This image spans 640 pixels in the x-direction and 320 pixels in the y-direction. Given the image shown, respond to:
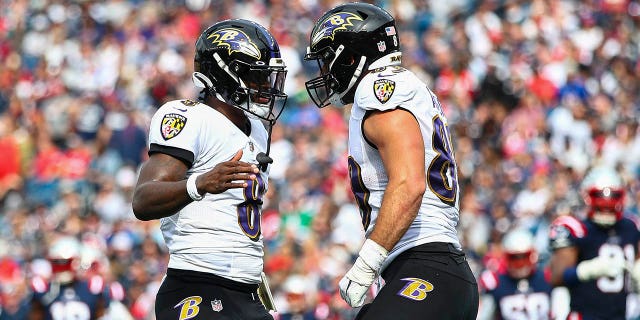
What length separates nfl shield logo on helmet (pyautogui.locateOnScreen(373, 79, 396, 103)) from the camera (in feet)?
15.9

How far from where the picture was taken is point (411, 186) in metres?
4.69

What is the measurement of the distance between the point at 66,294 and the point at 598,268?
417 centimetres

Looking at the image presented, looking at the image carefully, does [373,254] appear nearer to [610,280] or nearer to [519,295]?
[610,280]

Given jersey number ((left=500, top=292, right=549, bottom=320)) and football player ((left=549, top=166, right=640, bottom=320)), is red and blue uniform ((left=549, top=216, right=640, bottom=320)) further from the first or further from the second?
jersey number ((left=500, top=292, right=549, bottom=320))

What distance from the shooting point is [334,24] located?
524 cm

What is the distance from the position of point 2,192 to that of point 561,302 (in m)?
8.85

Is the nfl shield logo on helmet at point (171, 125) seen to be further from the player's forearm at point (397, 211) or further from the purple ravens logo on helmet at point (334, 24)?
the player's forearm at point (397, 211)

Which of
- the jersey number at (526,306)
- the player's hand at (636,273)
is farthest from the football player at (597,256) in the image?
the jersey number at (526,306)

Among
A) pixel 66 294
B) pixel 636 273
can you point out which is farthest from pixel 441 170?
pixel 66 294

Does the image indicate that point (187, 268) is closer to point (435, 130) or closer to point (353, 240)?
point (435, 130)

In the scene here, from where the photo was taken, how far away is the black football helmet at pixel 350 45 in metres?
5.21

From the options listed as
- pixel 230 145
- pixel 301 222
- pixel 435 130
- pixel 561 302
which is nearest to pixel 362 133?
pixel 435 130

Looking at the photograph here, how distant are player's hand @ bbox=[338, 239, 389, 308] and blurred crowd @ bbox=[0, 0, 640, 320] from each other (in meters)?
5.52

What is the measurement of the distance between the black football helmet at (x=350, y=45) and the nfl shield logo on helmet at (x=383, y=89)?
13.4 inches
